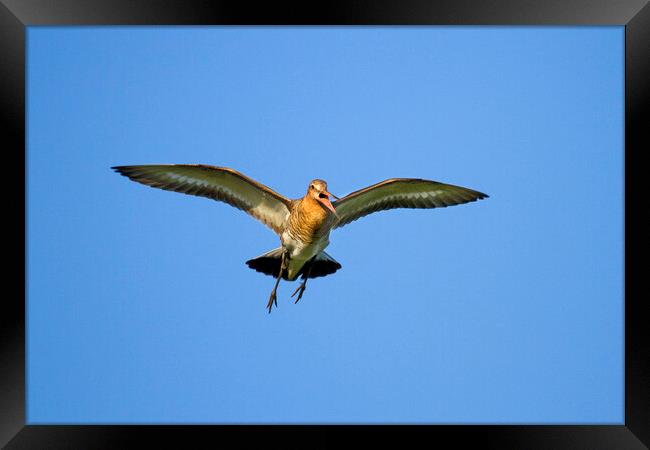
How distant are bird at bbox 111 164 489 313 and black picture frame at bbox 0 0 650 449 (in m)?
2.36

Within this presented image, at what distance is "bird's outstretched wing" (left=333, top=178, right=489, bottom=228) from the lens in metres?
7.54

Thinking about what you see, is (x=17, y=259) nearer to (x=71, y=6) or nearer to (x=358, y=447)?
(x=71, y=6)

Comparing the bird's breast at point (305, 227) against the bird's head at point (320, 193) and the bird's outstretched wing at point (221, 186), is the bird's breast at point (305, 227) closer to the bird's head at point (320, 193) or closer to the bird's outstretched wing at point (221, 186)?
the bird's head at point (320, 193)

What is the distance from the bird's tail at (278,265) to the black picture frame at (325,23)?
301 centimetres

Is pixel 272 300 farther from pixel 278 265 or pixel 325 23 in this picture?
pixel 325 23

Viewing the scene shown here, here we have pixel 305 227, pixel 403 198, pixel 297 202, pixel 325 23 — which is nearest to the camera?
pixel 325 23

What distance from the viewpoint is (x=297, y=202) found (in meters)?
7.34

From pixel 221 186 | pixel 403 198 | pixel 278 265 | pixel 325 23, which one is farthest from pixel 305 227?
pixel 325 23

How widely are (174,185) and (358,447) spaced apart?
3.81 meters

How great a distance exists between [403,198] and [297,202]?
1.21m

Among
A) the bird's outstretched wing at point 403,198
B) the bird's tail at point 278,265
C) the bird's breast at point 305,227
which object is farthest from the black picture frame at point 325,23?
the bird's tail at point 278,265

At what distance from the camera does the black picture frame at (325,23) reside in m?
4.56

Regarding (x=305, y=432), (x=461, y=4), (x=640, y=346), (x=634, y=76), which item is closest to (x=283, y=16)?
(x=461, y=4)

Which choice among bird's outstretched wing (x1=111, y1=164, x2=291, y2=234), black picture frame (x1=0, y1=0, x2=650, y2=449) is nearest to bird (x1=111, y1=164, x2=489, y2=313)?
bird's outstretched wing (x1=111, y1=164, x2=291, y2=234)
